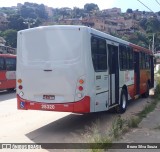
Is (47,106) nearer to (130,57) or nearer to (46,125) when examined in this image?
(46,125)

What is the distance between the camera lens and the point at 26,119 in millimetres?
11625

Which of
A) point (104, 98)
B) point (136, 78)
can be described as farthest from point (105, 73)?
point (136, 78)

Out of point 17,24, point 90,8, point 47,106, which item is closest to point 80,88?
point 47,106

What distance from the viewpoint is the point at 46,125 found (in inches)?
420

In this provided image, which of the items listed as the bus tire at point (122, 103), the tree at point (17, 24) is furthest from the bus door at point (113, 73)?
the tree at point (17, 24)

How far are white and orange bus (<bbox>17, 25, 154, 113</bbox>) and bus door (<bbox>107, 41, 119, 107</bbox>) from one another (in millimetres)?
475

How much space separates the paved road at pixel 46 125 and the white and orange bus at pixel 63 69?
0.66 metres

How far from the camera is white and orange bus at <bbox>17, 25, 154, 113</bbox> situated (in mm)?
9508

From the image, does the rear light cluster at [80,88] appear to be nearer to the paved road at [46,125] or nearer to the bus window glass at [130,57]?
the paved road at [46,125]

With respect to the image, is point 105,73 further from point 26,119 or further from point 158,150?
point 158,150

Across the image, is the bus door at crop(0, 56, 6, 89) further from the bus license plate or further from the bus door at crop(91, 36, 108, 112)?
the bus license plate

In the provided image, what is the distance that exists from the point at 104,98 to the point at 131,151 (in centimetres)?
392

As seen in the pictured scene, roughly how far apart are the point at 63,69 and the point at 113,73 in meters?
2.98

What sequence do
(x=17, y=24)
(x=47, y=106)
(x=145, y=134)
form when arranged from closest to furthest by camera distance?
1. (x=145, y=134)
2. (x=47, y=106)
3. (x=17, y=24)
